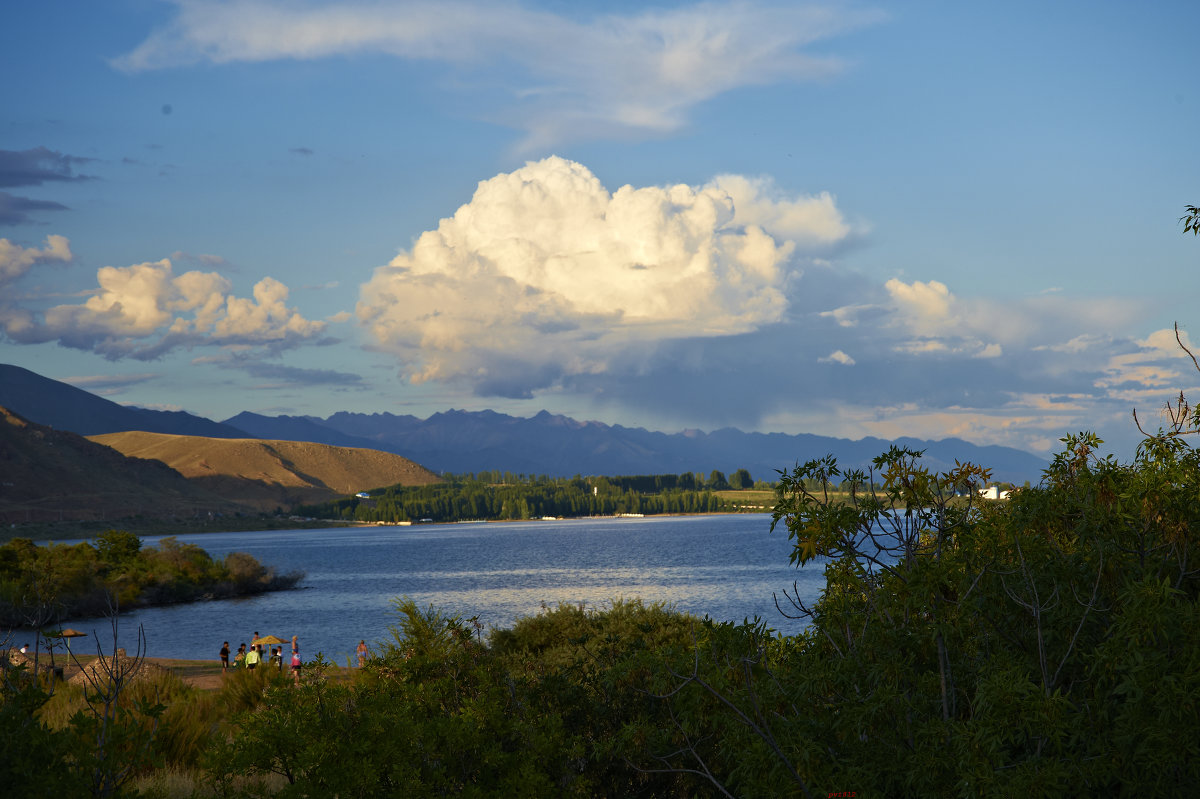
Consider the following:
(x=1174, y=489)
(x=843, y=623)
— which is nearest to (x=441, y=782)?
(x=843, y=623)

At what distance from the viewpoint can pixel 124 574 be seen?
74.9 metres

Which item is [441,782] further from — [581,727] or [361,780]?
[581,727]

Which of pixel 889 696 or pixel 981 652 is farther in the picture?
pixel 981 652

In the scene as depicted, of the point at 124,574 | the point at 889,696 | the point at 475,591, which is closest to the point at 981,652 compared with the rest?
the point at 889,696

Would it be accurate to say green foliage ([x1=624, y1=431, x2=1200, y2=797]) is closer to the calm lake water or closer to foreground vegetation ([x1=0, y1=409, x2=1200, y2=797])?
foreground vegetation ([x1=0, y1=409, x2=1200, y2=797])

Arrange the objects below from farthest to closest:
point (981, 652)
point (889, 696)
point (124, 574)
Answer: point (124, 574), point (981, 652), point (889, 696)

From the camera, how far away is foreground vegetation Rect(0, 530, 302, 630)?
206ft

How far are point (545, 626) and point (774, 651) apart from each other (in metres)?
11.0

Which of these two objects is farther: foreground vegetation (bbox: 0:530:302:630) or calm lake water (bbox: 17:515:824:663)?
foreground vegetation (bbox: 0:530:302:630)

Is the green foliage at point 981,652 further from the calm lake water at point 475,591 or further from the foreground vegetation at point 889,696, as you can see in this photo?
the calm lake water at point 475,591

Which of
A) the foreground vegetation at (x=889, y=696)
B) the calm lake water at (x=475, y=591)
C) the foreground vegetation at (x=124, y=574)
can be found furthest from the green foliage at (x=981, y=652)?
the foreground vegetation at (x=124, y=574)

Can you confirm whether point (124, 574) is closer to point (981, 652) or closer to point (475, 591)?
point (475, 591)

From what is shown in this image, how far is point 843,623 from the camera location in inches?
273

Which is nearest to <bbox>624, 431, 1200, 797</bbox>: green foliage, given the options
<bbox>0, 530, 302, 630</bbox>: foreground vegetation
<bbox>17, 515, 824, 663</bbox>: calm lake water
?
<bbox>17, 515, 824, 663</bbox>: calm lake water
